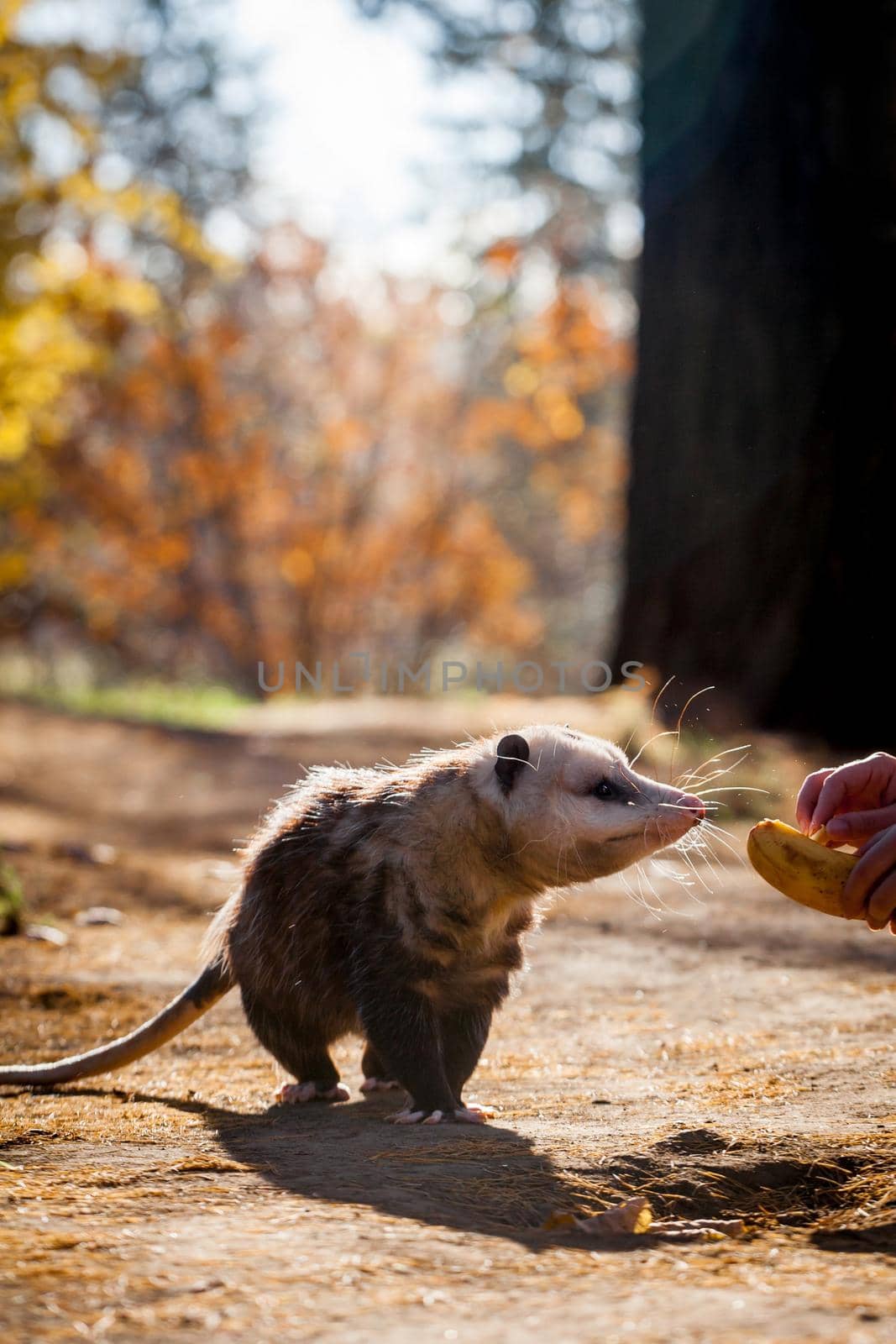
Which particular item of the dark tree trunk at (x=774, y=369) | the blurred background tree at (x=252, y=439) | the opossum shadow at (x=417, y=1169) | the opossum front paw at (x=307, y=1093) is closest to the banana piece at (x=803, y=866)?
the opossum shadow at (x=417, y=1169)

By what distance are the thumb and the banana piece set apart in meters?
0.05

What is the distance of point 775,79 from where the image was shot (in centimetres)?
731

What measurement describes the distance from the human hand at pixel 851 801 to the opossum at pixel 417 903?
28 centimetres

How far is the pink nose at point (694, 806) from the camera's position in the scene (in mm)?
3000

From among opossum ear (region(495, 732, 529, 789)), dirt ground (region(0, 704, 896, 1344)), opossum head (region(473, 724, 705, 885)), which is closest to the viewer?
dirt ground (region(0, 704, 896, 1344))

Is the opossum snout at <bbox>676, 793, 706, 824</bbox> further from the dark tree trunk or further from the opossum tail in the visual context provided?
the dark tree trunk

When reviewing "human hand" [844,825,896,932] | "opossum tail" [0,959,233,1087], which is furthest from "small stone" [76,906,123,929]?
"human hand" [844,825,896,932]

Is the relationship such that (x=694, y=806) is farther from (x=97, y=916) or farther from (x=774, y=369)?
(x=774, y=369)

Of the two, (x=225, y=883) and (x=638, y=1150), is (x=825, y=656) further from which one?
(x=638, y=1150)

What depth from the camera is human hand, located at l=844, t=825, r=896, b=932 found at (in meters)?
2.45

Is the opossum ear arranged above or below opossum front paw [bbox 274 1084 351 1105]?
above

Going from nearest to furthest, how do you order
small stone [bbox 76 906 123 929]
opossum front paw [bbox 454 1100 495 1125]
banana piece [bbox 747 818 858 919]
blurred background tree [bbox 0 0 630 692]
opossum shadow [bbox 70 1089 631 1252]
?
opossum shadow [bbox 70 1089 631 1252]
banana piece [bbox 747 818 858 919]
opossum front paw [bbox 454 1100 495 1125]
small stone [bbox 76 906 123 929]
blurred background tree [bbox 0 0 630 692]

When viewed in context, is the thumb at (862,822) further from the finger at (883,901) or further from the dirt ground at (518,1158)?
the dirt ground at (518,1158)

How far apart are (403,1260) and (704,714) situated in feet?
19.5
